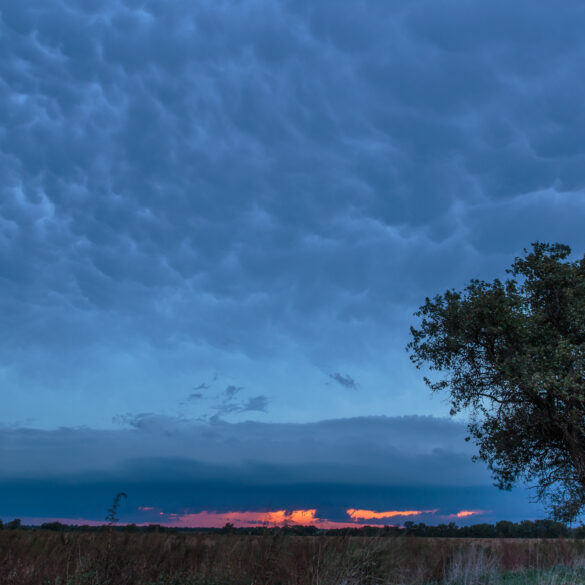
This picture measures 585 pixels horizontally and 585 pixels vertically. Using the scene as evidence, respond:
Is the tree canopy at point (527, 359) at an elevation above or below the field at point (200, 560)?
above

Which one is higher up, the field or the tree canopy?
the tree canopy

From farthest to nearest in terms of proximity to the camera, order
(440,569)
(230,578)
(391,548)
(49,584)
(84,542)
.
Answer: (440,569) → (391,548) → (84,542) → (230,578) → (49,584)

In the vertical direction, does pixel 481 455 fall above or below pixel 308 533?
above

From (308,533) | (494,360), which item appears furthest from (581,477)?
(308,533)

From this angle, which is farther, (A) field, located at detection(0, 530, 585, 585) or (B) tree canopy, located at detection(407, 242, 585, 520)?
(B) tree canopy, located at detection(407, 242, 585, 520)

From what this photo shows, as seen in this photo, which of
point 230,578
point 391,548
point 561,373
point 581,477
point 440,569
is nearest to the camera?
point 230,578

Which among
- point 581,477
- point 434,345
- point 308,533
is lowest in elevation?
point 308,533

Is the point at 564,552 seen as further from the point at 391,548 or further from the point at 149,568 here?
the point at 149,568

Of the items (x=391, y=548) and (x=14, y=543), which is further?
(x=391, y=548)

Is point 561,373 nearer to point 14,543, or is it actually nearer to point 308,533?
point 308,533

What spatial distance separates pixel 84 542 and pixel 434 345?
1813 cm

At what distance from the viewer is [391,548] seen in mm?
11695

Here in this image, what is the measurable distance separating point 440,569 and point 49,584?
569 inches

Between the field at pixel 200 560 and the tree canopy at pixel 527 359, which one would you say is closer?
the field at pixel 200 560
